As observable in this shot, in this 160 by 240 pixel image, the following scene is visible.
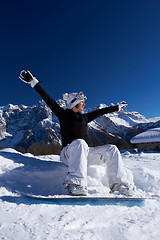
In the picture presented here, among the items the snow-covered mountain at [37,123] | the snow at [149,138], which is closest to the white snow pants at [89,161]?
the snow at [149,138]

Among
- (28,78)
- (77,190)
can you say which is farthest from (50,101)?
(77,190)

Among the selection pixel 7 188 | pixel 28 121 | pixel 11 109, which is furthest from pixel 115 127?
pixel 7 188

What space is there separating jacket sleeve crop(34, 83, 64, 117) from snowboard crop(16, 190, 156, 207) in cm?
117

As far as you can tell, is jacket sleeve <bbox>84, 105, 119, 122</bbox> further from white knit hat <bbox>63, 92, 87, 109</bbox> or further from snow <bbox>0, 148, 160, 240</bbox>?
snow <bbox>0, 148, 160, 240</bbox>

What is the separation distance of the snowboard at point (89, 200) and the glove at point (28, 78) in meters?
1.53

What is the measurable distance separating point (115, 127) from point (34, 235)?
94345 millimetres

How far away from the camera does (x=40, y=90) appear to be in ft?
8.02

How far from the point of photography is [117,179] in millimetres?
1827

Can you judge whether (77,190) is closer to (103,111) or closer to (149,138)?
(103,111)

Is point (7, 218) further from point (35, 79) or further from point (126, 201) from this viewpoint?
point (35, 79)

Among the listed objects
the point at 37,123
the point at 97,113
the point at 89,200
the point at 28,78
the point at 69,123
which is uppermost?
the point at 37,123

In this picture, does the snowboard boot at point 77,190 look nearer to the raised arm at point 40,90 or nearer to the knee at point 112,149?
the knee at point 112,149

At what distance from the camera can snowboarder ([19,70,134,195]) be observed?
5.60 ft

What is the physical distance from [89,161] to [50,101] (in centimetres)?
99
